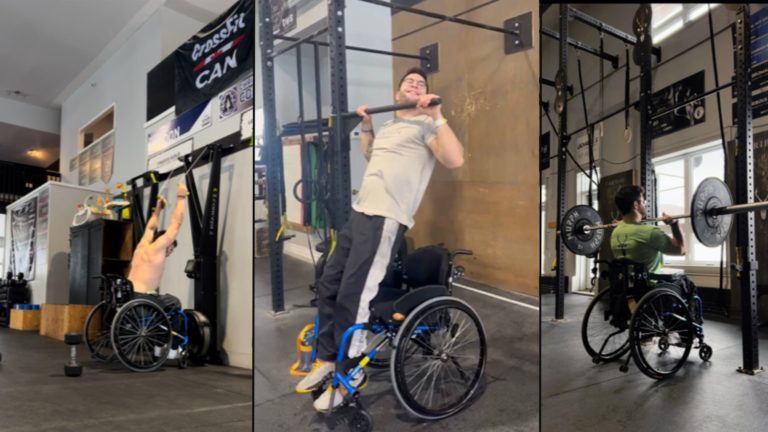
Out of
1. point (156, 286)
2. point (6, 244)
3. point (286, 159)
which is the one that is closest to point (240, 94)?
point (156, 286)

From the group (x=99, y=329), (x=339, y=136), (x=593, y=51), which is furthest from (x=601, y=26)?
(x=99, y=329)

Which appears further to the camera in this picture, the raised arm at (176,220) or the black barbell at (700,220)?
the raised arm at (176,220)

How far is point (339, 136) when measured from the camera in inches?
48.6

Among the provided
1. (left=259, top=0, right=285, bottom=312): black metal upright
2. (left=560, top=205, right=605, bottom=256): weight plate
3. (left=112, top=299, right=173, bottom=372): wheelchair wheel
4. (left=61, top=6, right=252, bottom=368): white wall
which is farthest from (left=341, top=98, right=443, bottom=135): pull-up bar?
(left=112, top=299, right=173, bottom=372): wheelchair wheel

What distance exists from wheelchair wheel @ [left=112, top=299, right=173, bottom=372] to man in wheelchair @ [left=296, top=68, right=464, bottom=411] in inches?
115

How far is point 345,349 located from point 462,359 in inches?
12.8

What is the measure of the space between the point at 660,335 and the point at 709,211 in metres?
0.43

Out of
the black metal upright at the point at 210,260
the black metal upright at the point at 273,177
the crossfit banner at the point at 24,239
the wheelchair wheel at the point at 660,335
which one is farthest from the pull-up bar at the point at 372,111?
the crossfit banner at the point at 24,239

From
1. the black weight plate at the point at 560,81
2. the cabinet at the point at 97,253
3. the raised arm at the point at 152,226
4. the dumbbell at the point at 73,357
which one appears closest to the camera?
the black weight plate at the point at 560,81

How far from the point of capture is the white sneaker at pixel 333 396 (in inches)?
46.7

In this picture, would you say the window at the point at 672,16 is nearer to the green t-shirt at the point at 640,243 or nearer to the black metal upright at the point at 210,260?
the green t-shirt at the point at 640,243

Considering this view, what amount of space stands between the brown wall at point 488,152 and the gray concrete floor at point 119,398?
1438 mm

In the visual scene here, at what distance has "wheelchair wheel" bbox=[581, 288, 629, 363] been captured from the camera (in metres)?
1.47

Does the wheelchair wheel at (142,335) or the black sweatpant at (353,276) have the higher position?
the black sweatpant at (353,276)
